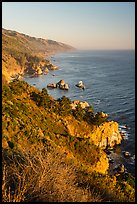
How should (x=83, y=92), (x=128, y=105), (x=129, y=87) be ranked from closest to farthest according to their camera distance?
(x=128, y=105) < (x=83, y=92) < (x=129, y=87)

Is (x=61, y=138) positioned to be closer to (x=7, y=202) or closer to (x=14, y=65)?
(x=7, y=202)

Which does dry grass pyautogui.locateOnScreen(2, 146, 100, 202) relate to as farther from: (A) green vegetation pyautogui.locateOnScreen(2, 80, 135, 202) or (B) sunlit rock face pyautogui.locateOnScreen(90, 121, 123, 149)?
(B) sunlit rock face pyautogui.locateOnScreen(90, 121, 123, 149)

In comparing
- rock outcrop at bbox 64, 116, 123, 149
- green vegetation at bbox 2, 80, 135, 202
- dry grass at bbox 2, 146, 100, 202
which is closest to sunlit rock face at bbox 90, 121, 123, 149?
rock outcrop at bbox 64, 116, 123, 149

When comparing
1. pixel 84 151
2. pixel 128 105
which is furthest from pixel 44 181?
pixel 128 105

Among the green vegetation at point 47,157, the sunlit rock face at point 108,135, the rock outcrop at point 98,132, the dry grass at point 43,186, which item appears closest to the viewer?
the dry grass at point 43,186

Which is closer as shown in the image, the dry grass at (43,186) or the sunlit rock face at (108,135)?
the dry grass at (43,186)

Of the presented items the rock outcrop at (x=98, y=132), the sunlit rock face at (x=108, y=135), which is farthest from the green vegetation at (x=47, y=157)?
the sunlit rock face at (x=108, y=135)

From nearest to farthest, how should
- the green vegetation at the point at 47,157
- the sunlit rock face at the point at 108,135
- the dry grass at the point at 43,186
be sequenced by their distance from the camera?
the dry grass at the point at 43,186 → the green vegetation at the point at 47,157 → the sunlit rock face at the point at 108,135

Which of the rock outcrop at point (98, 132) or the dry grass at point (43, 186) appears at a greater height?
the dry grass at point (43, 186)

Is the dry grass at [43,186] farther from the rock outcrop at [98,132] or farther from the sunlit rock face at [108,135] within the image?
the sunlit rock face at [108,135]
